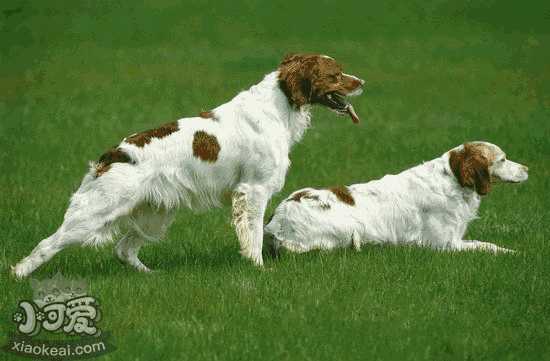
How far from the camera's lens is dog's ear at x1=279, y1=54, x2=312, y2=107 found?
7066mm

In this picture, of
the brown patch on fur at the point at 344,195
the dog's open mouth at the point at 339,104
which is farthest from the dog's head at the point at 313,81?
the brown patch on fur at the point at 344,195

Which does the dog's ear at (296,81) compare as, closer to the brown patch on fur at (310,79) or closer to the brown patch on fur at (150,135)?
the brown patch on fur at (310,79)

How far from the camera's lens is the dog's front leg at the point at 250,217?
7039 millimetres

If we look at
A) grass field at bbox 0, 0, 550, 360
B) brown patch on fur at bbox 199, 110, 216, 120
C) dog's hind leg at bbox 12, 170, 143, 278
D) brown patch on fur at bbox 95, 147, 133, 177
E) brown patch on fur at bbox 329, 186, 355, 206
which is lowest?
grass field at bbox 0, 0, 550, 360

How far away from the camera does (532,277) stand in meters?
6.72

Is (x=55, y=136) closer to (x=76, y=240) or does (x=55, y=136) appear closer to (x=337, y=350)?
(x=76, y=240)

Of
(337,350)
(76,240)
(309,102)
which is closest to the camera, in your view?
(337,350)

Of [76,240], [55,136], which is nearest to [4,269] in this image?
[76,240]

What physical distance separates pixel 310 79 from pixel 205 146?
98cm

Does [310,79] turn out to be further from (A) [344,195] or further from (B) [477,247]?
(B) [477,247]

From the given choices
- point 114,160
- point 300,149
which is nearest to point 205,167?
point 114,160

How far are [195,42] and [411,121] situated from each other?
26.1 ft

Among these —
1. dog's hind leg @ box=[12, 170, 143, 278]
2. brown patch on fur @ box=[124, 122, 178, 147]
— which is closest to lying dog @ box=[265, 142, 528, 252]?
brown patch on fur @ box=[124, 122, 178, 147]

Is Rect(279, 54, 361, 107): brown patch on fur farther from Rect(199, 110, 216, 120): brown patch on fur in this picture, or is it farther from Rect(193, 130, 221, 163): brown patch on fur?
Rect(193, 130, 221, 163): brown patch on fur
